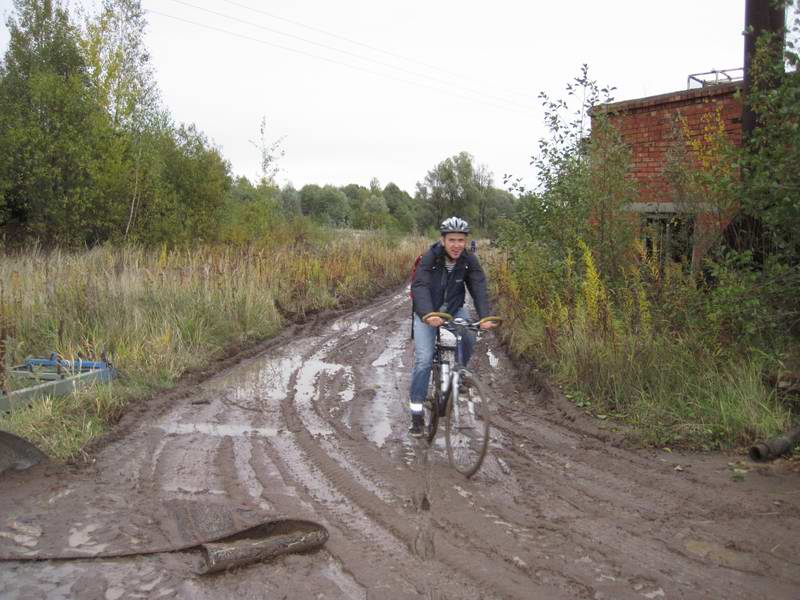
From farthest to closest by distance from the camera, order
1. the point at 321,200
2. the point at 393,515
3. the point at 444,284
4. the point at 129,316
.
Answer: the point at 321,200 → the point at 129,316 → the point at 444,284 → the point at 393,515

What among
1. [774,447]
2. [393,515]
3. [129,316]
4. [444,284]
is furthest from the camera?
[129,316]

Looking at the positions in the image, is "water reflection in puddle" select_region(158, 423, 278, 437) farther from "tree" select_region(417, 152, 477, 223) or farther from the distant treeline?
"tree" select_region(417, 152, 477, 223)

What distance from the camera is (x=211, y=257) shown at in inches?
525

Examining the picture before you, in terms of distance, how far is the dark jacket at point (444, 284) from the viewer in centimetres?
613

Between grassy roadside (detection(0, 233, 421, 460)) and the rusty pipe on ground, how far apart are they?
580 cm

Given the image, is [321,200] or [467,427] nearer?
[467,427]

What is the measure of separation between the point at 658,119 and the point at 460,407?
9036mm

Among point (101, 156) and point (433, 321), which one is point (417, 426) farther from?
point (101, 156)

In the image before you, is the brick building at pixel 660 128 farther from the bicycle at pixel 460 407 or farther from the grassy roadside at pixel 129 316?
the grassy roadside at pixel 129 316

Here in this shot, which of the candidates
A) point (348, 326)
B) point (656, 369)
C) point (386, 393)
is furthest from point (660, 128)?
point (386, 393)

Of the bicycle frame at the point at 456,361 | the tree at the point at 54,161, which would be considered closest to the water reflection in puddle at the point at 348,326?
the bicycle frame at the point at 456,361

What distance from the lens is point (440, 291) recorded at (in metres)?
6.35

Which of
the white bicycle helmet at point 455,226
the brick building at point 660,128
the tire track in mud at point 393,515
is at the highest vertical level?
the brick building at point 660,128

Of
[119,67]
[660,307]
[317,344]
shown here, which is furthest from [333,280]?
[119,67]
